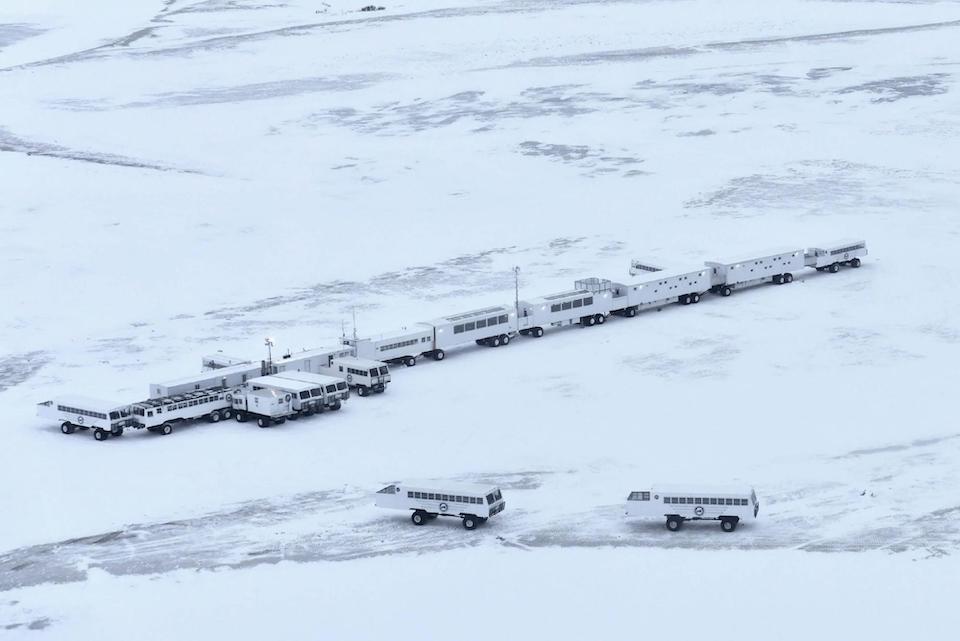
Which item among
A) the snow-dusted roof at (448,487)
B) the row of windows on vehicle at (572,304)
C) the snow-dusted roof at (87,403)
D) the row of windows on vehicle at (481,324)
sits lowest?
the snow-dusted roof at (448,487)

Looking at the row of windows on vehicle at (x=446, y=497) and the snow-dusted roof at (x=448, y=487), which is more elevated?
the snow-dusted roof at (x=448, y=487)

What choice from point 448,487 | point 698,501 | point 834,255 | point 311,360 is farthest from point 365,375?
point 834,255

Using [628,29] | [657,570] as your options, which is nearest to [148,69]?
[628,29]

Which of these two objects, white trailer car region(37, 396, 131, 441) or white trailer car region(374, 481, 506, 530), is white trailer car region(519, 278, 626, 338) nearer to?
white trailer car region(37, 396, 131, 441)

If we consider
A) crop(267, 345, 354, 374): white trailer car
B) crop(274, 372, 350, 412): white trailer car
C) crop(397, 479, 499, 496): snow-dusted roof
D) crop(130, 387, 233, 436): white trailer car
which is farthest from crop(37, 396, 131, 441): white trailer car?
crop(397, 479, 499, 496): snow-dusted roof

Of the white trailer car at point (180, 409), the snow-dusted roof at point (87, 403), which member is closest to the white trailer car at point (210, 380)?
the white trailer car at point (180, 409)

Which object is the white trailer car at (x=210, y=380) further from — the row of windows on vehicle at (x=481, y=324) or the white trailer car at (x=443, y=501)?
the white trailer car at (x=443, y=501)

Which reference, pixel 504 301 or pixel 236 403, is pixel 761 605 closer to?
pixel 236 403
